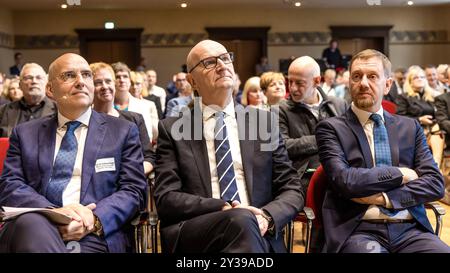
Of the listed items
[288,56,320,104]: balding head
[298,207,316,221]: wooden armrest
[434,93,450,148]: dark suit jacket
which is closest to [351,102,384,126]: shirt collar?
[298,207,316,221]: wooden armrest

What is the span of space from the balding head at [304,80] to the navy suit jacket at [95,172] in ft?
4.69

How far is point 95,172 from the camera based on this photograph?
105 inches

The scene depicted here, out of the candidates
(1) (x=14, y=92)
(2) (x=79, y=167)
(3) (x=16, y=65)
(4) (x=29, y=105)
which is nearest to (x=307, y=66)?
(2) (x=79, y=167)

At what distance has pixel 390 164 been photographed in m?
2.69

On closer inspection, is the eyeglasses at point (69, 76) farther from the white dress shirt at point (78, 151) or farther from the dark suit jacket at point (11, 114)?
the dark suit jacket at point (11, 114)

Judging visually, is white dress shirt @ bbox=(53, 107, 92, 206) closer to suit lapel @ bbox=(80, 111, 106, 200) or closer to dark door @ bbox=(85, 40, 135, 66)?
suit lapel @ bbox=(80, 111, 106, 200)

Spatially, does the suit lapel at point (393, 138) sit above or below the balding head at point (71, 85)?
below

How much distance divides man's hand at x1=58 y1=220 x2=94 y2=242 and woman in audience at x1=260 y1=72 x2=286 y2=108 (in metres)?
3.10

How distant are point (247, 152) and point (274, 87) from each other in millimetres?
2677

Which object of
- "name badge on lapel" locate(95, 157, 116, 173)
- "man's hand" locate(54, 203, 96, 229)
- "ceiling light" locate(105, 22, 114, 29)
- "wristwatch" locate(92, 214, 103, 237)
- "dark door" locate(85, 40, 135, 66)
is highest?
"ceiling light" locate(105, 22, 114, 29)

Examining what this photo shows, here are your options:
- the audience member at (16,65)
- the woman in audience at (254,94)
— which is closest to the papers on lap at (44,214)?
the woman in audience at (254,94)

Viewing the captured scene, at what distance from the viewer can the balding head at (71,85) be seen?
110 inches

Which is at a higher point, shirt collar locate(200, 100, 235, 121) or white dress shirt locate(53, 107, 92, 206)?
shirt collar locate(200, 100, 235, 121)

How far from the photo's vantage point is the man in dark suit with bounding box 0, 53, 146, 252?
8.30 feet
